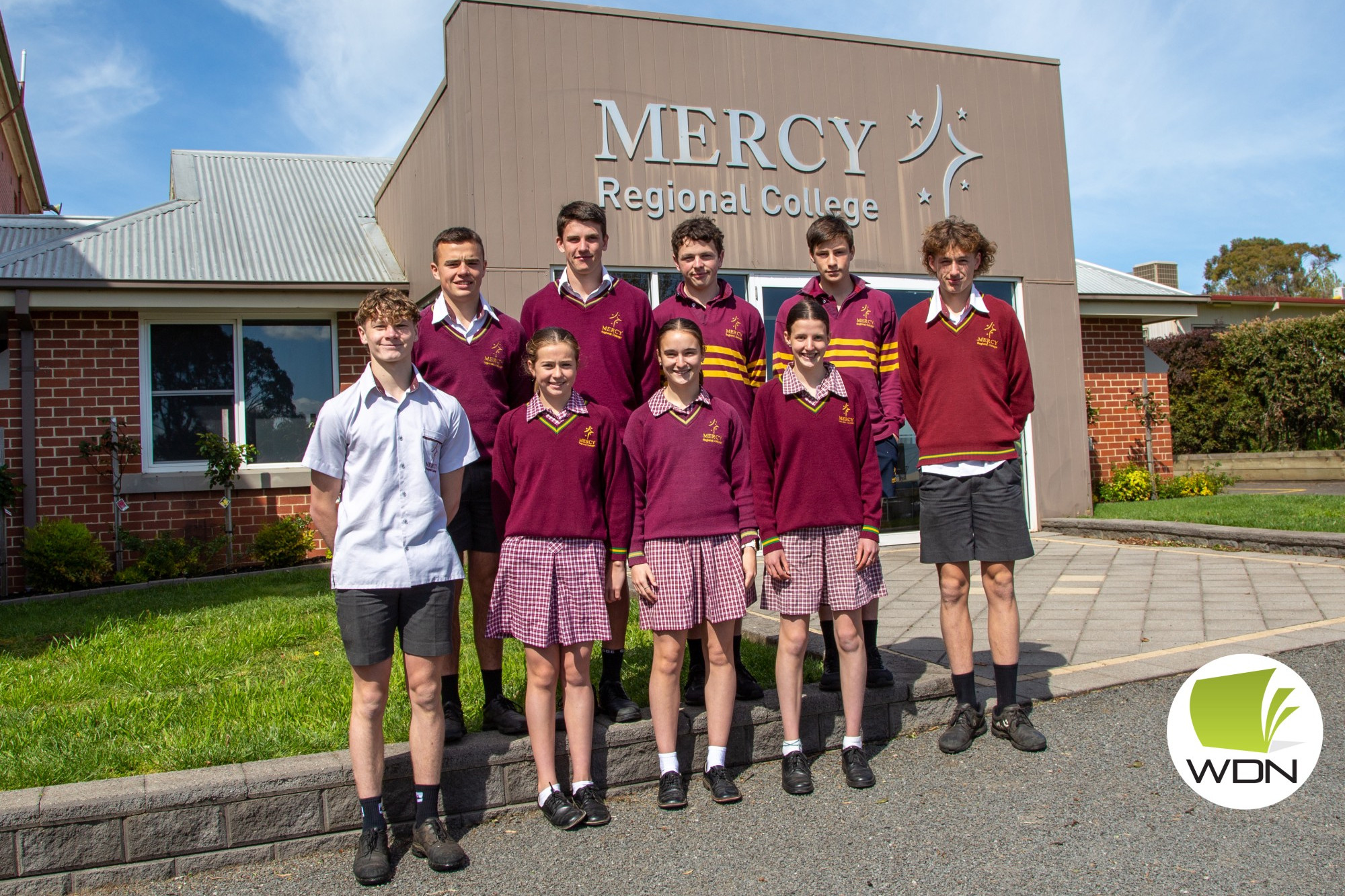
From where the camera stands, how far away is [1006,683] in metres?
3.95

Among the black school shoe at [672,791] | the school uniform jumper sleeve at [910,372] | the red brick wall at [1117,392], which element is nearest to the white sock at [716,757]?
Result: the black school shoe at [672,791]

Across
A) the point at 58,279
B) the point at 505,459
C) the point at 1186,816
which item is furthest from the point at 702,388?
the point at 58,279

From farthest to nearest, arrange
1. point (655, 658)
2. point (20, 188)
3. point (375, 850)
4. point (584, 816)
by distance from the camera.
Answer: point (20, 188) < point (655, 658) < point (584, 816) < point (375, 850)

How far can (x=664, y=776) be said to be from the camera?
3377 mm

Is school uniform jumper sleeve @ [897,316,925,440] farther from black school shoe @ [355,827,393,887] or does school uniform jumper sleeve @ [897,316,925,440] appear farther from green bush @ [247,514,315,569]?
green bush @ [247,514,315,569]

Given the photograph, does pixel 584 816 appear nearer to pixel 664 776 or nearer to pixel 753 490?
pixel 664 776

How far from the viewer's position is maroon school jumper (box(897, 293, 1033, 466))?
3.95 m

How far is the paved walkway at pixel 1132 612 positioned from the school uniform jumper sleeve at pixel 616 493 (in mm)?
1704

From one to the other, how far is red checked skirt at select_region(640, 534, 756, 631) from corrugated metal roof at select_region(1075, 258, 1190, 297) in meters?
10.4

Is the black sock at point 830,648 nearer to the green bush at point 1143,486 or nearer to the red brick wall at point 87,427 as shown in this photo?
the red brick wall at point 87,427

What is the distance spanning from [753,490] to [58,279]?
27.4 feet

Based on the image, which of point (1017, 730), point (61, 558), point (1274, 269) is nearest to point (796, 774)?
point (1017, 730)

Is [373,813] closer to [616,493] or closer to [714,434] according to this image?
[616,493]

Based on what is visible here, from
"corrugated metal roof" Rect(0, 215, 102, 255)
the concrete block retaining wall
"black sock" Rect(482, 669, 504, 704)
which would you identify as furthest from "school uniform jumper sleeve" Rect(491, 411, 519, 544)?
"corrugated metal roof" Rect(0, 215, 102, 255)
